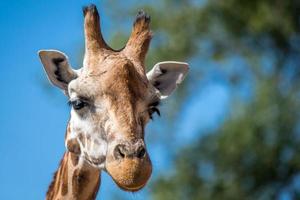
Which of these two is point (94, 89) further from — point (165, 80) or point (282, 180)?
point (282, 180)

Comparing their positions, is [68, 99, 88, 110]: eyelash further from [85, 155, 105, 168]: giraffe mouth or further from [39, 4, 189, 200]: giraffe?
[85, 155, 105, 168]: giraffe mouth

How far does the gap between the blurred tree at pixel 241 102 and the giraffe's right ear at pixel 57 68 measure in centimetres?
1972

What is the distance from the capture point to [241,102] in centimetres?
3155

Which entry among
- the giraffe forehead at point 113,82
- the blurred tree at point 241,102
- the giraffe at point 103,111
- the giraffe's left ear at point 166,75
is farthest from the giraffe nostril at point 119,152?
the blurred tree at point 241,102

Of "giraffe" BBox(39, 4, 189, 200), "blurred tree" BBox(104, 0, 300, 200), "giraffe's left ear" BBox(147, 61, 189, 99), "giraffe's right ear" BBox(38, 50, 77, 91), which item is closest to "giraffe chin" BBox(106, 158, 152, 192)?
"giraffe" BBox(39, 4, 189, 200)

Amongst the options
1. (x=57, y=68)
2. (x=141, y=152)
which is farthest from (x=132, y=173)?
(x=57, y=68)

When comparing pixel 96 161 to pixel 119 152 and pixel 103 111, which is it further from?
pixel 119 152

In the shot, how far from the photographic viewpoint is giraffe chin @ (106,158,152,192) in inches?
333

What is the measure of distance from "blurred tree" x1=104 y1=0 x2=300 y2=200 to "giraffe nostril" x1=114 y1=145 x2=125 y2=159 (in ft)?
68.2

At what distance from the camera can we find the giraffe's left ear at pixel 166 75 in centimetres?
1026

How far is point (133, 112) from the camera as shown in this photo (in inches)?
352

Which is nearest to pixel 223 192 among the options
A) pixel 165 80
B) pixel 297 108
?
pixel 297 108

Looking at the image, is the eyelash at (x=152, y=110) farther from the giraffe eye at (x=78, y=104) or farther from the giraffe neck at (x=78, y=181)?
the giraffe neck at (x=78, y=181)

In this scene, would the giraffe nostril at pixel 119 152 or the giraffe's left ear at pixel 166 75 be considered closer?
the giraffe nostril at pixel 119 152
